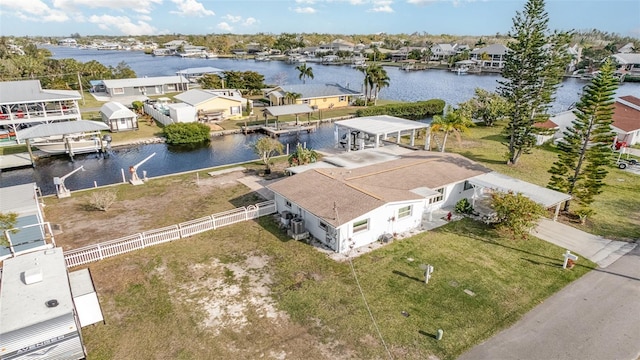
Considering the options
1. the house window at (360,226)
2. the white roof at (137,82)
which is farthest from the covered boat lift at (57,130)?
the white roof at (137,82)

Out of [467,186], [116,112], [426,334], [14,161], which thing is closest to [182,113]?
[116,112]

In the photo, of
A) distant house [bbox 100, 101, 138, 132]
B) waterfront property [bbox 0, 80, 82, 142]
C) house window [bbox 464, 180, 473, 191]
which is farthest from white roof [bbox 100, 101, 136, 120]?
house window [bbox 464, 180, 473, 191]

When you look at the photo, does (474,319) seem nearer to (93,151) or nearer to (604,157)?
(604,157)

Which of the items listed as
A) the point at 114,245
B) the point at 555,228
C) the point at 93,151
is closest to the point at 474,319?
the point at 555,228

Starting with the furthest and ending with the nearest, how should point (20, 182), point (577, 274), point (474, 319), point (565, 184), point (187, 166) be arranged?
point (187, 166) → point (20, 182) → point (565, 184) → point (577, 274) → point (474, 319)

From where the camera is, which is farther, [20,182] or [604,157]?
[20,182]

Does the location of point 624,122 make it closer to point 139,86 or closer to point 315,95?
point 315,95
